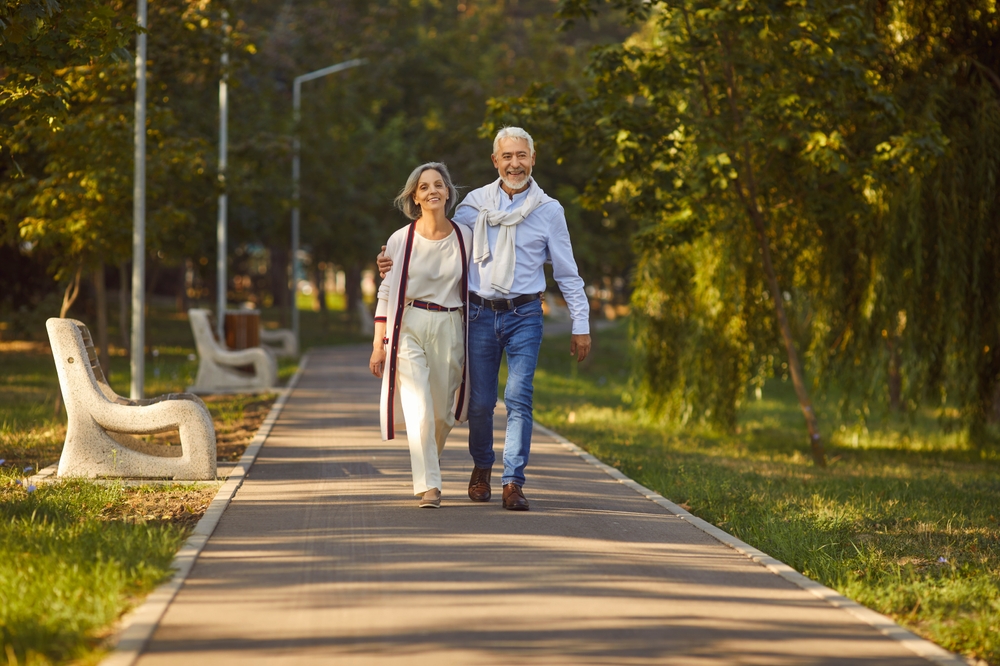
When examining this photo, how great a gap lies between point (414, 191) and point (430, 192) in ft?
0.44

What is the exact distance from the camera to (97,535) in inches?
241

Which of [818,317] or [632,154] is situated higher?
[632,154]

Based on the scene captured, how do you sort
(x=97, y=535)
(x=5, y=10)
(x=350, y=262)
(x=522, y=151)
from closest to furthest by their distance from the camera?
1. (x=97, y=535)
2. (x=522, y=151)
3. (x=5, y=10)
4. (x=350, y=262)

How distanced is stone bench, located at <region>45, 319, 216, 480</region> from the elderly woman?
1.87 metres

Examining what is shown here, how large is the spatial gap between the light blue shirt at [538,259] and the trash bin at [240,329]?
549 inches

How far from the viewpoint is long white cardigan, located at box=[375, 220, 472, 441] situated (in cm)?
718

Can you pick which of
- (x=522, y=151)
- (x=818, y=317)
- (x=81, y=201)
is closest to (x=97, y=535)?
(x=522, y=151)

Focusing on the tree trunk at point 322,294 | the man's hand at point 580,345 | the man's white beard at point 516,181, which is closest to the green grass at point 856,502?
the man's hand at point 580,345

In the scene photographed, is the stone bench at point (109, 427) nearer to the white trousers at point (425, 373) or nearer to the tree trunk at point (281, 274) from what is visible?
the white trousers at point (425, 373)

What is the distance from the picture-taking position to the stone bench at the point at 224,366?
18406 millimetres

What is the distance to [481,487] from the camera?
301 inches

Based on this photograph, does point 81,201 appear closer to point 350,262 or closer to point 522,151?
point 522,151

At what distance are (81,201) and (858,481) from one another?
9.62 meters

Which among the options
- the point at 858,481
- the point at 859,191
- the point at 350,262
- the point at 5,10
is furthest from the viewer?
the point at 350,262
